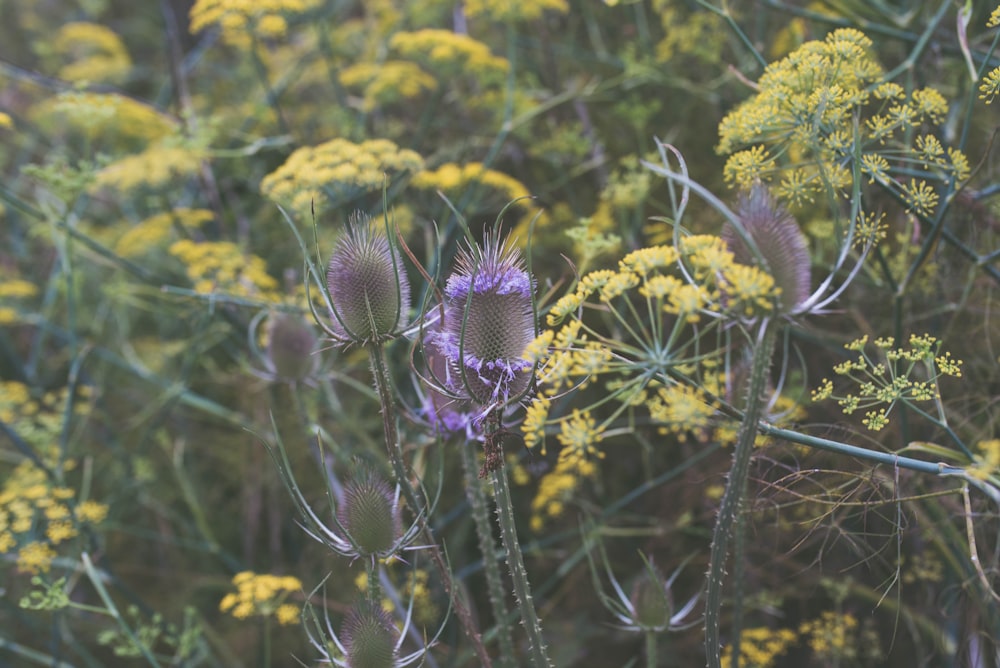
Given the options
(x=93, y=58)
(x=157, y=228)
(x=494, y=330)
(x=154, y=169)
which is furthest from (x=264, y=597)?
(x=93, y=58)

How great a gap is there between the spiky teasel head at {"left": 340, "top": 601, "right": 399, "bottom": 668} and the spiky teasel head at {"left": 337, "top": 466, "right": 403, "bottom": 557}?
0.11 m

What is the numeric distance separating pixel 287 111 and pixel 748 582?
134 inches

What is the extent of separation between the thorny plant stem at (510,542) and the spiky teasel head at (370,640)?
10.5 inches

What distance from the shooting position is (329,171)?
8.09ft

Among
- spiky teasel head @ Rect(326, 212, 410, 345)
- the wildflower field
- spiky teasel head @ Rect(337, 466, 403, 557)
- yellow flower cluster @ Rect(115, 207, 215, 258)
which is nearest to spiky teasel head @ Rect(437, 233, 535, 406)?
the wildflower field

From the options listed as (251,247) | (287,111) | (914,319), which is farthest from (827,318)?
(287,111)

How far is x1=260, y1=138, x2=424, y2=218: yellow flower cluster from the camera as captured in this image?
2.46 metres

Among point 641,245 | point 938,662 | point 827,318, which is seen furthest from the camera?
point 641,245

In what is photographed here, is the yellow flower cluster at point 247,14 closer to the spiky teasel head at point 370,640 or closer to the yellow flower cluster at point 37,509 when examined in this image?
the yellow flower cluster at point 37,509

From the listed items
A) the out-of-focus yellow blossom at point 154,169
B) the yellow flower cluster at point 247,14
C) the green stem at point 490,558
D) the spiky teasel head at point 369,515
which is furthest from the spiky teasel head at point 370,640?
the yellow flower cluster at point 247,14

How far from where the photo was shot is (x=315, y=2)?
11.1 feet

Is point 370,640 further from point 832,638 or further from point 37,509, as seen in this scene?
point 37,509

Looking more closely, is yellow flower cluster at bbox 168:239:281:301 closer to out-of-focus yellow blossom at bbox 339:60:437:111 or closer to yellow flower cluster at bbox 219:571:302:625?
out-of-focus yellow blossom at bbox 339:60:437:111

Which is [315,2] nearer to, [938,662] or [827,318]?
[827,318]
